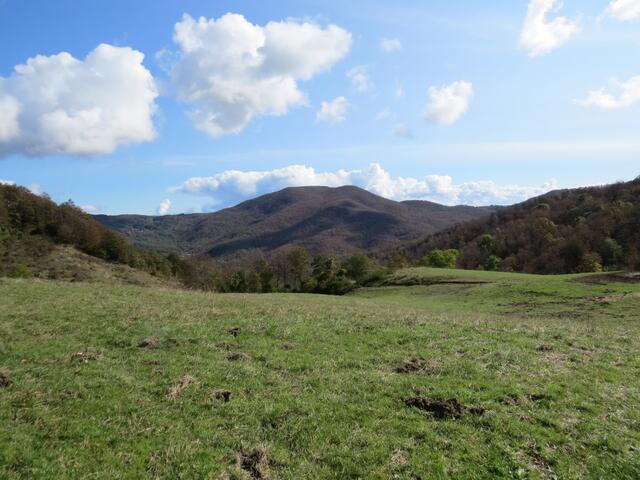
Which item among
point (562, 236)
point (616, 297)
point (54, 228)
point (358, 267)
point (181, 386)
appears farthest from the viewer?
point (562, 236)

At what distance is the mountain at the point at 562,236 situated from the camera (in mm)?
86875

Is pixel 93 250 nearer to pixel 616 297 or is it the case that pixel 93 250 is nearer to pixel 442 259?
pixel 442 259

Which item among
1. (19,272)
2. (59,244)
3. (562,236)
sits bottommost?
(19,272)

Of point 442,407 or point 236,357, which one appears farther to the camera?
point 236,357

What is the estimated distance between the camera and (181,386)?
1000cm

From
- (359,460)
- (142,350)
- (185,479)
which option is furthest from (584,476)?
(142,350)

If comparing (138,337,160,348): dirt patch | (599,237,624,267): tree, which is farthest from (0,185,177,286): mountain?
(599,237,624,267): tree

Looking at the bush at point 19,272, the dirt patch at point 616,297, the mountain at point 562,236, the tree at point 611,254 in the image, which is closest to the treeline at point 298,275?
the bush at point 19,272

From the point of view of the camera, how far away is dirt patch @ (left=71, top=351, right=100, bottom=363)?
1170cm

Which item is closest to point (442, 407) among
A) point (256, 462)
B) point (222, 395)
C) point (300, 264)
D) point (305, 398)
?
point (305, 398)

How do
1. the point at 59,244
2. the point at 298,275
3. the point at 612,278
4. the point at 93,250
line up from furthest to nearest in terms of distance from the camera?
the point at 298,275, the point at 93,250, the point at 59,244, the point at 612,278

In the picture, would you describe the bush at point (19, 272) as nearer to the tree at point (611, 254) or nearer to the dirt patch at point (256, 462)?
the dirt patch at point (256, 462)

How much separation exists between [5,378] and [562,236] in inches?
4936

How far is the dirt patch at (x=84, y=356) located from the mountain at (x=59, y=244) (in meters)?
53.4
